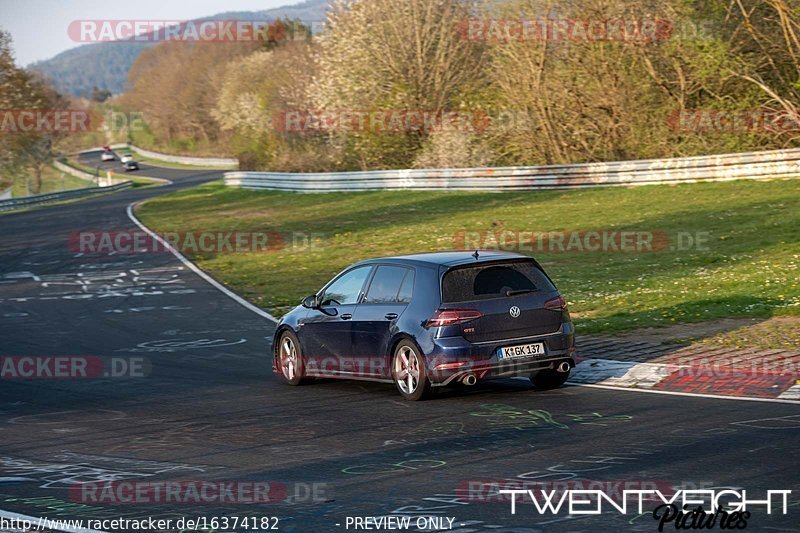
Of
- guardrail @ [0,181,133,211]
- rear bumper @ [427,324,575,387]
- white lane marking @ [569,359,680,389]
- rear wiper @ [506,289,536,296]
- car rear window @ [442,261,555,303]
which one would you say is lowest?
white lane marking @ [569,359,680,389]

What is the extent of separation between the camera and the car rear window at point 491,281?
36.0ft

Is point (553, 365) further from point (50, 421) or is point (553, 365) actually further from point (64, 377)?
point (64, 377)

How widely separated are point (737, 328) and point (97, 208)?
4088cm

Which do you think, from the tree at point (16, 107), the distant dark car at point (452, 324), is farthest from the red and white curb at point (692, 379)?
the tree at point (16, 107)

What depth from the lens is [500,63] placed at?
4006 cm

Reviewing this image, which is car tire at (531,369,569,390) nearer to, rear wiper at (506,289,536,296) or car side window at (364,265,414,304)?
rear wiper at (506,289,536,296)

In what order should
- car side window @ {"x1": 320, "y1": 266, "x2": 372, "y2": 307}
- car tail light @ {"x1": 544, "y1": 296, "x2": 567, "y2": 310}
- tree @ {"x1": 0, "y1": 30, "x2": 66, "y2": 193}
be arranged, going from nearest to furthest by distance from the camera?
car tail light @ {"x1": 544, "y1": 296, "x2": 567, "y2": 310} < car side window @ {"x1": 320, "y1": 266, "x2": 372, "y2": 307} < tree @ {"x1": 0, "y1": 30, "x2": 66, "y2": 193}

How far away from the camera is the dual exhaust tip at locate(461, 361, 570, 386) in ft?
35.1

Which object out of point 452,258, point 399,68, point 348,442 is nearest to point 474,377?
point 452,258

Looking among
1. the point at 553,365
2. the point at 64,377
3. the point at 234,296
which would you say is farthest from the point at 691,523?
the point at 234,296

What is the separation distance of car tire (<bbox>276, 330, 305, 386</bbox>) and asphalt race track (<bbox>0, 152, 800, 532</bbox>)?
0.64ft

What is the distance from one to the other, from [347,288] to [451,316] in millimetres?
2002

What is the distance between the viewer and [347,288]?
12391 millimetres

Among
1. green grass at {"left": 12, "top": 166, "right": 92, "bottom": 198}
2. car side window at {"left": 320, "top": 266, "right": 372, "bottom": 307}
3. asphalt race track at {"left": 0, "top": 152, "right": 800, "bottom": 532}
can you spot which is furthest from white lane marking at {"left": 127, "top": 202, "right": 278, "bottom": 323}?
green grass at {"left": 12, "top": 166, "right": 92, "bottom": 198}
